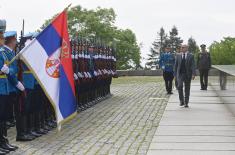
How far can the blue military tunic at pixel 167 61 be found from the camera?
19594 mm

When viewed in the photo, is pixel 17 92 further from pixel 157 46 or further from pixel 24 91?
pixel 157 46

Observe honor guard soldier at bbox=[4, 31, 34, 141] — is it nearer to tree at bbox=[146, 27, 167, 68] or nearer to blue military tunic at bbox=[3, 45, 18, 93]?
blue military tunic at bbox=[3, 45, 18, 93]

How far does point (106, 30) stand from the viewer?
232 feet

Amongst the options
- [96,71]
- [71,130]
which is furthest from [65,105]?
[96,71]

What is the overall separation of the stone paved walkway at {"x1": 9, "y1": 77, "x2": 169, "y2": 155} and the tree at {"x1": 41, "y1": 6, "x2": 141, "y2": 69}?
2135 inches

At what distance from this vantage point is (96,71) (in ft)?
52.7

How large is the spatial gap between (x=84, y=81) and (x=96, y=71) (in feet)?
4.23

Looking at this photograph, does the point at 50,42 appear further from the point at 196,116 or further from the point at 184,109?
the point at 184,109

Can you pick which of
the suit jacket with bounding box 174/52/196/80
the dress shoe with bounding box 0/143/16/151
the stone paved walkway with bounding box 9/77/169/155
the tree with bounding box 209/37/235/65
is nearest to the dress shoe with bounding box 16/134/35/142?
the stone paved walkway with bounding box 9/77/169/155

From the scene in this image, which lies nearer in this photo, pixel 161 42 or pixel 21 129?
pixel 21 129

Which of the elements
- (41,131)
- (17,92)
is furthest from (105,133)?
(17,92)

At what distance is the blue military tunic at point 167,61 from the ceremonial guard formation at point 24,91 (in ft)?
15.9

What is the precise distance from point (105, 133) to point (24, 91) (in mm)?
1827

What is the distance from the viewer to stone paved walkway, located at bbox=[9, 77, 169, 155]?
28.3 feet
